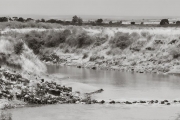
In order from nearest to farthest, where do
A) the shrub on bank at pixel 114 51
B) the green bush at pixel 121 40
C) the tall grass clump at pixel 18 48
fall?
the tall grass clump at pixel 18 48 < the shrub on bank at pixel 114 51 < the green bush at pixel 121 40

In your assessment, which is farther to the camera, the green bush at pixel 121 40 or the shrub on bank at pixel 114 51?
the green bush at pixel 121 40

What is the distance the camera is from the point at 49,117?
31.8 meters

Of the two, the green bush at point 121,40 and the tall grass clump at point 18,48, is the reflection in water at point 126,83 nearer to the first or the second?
the tall grass clump at point 18,48

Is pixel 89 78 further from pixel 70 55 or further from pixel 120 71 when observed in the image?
pixel 70 55

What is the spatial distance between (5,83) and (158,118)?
10.5 meters

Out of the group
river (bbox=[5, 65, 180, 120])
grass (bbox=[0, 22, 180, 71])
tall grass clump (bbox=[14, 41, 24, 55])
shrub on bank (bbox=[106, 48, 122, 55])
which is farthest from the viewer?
shrub on bank (bbox=[106, 48, 122, 55])

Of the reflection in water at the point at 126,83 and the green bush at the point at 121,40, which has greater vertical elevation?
the green bush at the point at 121,40

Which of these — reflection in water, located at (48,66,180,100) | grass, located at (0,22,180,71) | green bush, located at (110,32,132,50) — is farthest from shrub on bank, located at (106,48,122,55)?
reflection in water, located at (48,66,180,100)

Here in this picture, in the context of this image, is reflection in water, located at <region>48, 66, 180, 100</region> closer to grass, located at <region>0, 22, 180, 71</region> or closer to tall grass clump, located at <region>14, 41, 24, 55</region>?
grass, located at <region>0, 22, 180, 71</region>

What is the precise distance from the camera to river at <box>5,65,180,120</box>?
32.3m

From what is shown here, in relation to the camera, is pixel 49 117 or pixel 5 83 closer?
pixel 49 117

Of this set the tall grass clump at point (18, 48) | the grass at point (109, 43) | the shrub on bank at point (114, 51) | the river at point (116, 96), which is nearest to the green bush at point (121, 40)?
the grass at point (109, 43)

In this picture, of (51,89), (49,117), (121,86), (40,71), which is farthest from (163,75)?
(49,117)

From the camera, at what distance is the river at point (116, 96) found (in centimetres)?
3231
